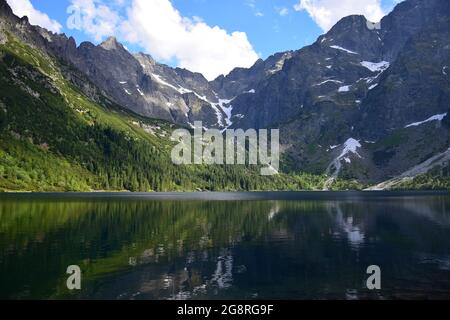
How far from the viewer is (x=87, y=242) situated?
7400 centimetres

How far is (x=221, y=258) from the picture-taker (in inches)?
2418

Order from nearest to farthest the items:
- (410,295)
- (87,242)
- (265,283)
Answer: (410,295) < (265,283) < (87,242)

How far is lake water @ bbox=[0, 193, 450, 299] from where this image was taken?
4334cm

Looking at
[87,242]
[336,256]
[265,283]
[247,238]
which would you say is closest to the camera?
[265,283]

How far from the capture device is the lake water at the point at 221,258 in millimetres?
43344

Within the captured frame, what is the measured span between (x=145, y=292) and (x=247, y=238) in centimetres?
4117

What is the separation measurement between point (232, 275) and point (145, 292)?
11856mm
